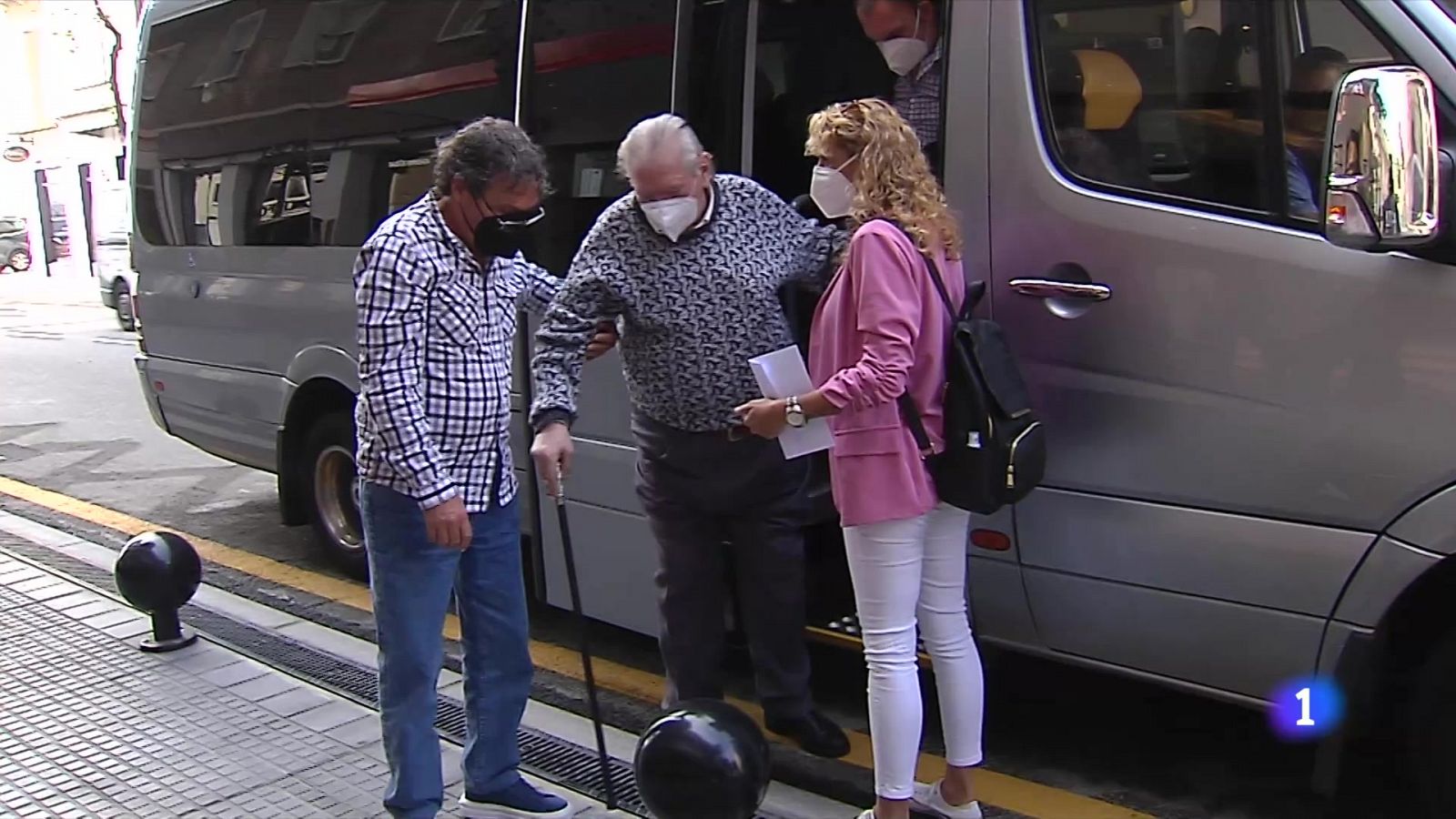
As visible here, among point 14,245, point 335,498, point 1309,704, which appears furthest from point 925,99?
point 14,245

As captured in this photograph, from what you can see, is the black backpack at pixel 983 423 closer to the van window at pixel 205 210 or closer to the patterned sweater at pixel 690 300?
the patterned sweater at pixel 690 300

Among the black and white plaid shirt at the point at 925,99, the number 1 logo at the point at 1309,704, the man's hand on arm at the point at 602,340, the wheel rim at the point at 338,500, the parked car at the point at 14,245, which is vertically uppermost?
the black and white plaid shirt at the point at 925,99

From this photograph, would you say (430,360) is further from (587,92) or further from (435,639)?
(587,92)

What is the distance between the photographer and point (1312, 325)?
2.93 meters

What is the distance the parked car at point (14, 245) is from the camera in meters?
34.3

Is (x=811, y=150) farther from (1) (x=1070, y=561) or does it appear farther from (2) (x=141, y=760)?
(2) (x=141, y=760)

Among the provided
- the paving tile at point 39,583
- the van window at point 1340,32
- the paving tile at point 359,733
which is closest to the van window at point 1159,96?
the van window at point 1340,32

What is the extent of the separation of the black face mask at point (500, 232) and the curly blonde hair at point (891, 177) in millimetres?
765

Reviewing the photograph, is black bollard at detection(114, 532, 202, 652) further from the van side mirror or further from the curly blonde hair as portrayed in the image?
the van side mirror

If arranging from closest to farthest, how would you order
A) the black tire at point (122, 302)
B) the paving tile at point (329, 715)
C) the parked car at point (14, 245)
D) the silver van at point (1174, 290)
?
the silver van at point (1174, 290) < the paving tile at point (329, 715) < the black tire at point (122, 302) < the parked car at point (14, 245)

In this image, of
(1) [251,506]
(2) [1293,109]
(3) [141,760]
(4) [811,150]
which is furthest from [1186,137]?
(1) [251,506]

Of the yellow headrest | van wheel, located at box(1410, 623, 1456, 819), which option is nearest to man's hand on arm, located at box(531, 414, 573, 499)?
the yellow headrest

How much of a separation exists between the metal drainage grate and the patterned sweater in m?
1.05

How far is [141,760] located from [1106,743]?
293 centimetres
